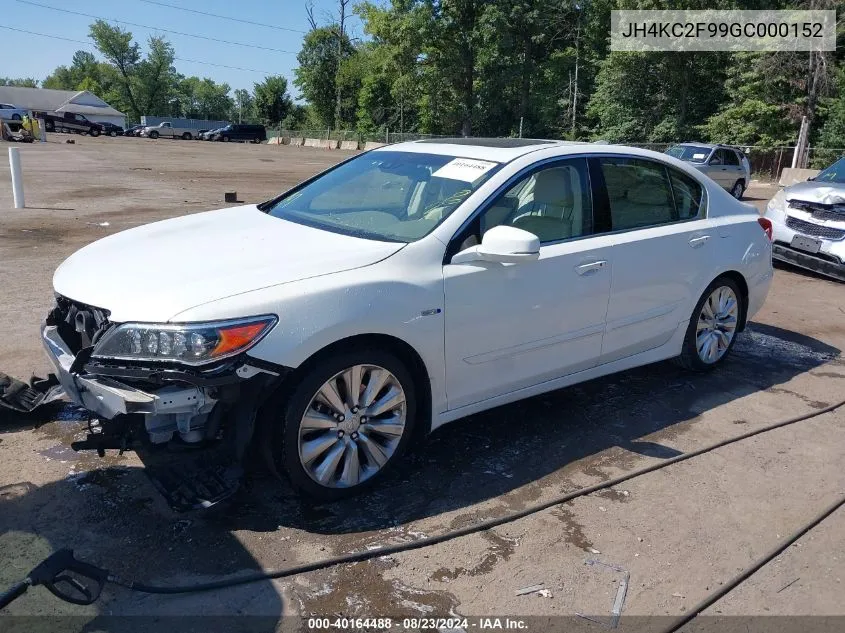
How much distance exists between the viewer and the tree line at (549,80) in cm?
3144

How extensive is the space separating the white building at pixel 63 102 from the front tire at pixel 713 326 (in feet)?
303

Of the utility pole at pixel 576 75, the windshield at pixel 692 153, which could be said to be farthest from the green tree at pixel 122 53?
the windshield at pixel 692 153

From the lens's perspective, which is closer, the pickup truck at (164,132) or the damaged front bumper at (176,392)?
the damaged front bumper at (176,392)

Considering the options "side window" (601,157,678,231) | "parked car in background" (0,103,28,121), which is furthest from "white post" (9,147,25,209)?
"parked car in background" (0,103,28,121)

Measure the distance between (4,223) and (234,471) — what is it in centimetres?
992

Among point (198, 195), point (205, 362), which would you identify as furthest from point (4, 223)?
point (205, 362)

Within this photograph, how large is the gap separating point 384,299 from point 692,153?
18245mm

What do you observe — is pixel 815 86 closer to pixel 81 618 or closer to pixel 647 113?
pixel 647 113

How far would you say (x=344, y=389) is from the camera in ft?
10.8

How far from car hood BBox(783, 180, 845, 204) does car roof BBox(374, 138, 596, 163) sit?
6096 millimetres

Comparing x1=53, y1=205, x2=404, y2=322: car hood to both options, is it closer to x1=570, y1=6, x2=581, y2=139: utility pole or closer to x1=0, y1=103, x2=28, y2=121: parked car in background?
x1=570, y1=6, x2=581, y2=139: utility pole

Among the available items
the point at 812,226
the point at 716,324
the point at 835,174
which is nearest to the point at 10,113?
the point at 835,174

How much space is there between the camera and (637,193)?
4711mm

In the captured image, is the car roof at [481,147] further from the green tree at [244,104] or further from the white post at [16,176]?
the green tree at [244,104]
